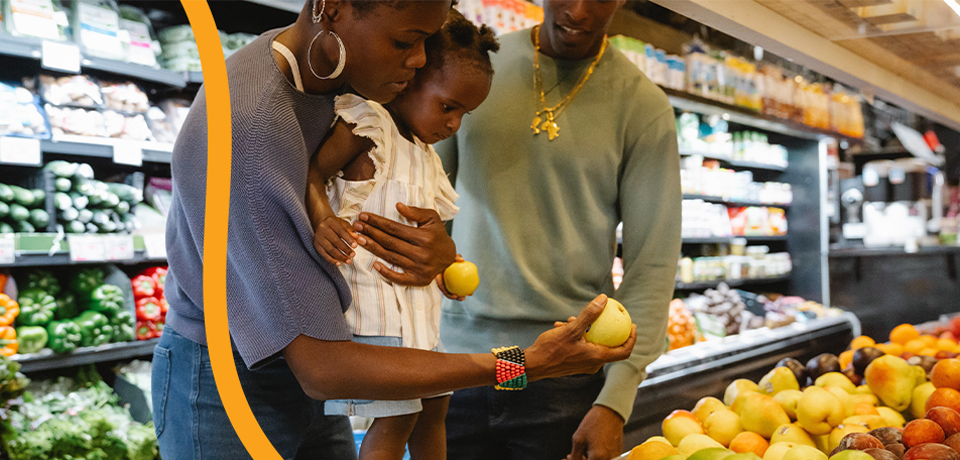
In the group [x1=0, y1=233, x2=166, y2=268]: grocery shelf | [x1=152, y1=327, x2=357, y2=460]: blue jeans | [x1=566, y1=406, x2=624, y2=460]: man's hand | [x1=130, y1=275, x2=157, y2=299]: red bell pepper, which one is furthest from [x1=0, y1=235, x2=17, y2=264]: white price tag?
[x1=566, y1=406, x2=624, y2=460]: man's hand

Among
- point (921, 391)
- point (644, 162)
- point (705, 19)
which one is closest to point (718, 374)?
point (921, 391)

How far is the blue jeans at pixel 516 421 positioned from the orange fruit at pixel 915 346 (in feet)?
5.43

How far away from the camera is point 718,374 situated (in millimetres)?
3742

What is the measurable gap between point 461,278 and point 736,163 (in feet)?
15.1

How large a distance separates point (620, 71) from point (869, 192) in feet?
30.0

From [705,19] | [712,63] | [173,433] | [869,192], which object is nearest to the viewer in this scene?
[173,433]

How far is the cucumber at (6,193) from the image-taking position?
2360 mm

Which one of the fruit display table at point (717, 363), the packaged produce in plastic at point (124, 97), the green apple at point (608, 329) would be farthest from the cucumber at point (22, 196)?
the fruit display table at point (717, 363)

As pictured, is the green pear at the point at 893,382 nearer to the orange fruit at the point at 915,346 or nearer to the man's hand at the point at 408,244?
the orange fruit at the point at 915,346

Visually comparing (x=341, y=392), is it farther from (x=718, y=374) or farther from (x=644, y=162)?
(x=718, y=374)

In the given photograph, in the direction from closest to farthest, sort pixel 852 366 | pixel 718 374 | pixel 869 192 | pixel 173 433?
pixel 173 433, pixel 852 366, pixel 718 374, pixel 869 192

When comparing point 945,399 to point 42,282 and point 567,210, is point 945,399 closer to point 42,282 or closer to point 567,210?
point 567,210

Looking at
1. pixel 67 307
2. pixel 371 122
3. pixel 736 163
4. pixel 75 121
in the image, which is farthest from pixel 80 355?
pixel 736 163

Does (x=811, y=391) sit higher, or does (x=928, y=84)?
(x=928, y=84)
